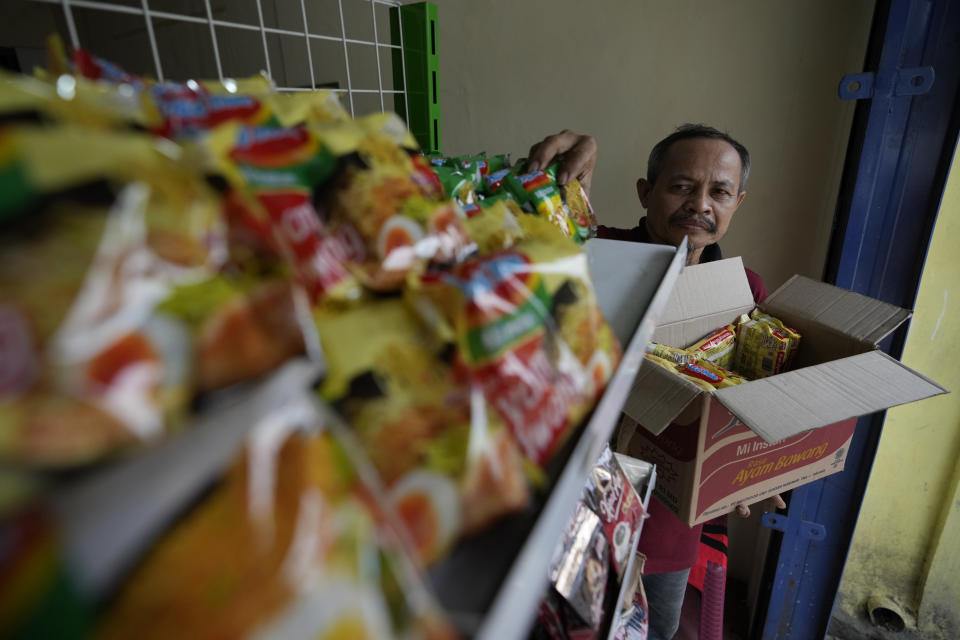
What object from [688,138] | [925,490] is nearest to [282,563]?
[688,138]

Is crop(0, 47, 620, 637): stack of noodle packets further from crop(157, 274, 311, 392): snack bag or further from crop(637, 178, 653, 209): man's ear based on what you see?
crop(637, 178, 653, 209): man's ear

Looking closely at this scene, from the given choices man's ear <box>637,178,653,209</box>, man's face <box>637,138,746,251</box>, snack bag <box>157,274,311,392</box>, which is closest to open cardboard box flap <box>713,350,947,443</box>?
man's face <box>637,138,746,251</box>

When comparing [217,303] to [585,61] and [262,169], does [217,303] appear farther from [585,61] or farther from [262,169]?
[585,61]

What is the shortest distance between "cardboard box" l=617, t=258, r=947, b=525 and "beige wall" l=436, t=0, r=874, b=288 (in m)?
0.38

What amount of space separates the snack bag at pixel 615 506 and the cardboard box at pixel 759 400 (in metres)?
0.12

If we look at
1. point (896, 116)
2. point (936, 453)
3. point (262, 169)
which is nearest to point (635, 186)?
point (896, 116)

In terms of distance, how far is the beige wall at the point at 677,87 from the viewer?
57.2 inches

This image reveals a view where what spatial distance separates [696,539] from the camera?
152cm

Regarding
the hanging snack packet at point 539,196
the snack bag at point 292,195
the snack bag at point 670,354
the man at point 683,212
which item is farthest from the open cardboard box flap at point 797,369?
the snack bag at point 292,195

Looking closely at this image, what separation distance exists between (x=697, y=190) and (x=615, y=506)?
102 centimetres

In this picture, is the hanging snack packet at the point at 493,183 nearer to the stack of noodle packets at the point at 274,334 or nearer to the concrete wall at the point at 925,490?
the stack of noodle packets at the point at 274,334

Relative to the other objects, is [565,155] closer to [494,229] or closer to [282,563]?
[494,229]

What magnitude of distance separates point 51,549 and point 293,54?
2937 millimetres

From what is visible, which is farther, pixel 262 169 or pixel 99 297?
pixel 262 169
